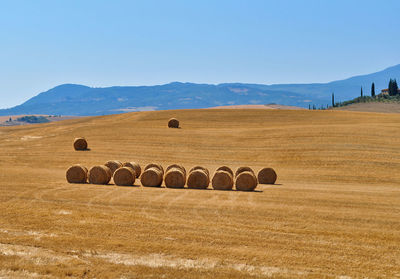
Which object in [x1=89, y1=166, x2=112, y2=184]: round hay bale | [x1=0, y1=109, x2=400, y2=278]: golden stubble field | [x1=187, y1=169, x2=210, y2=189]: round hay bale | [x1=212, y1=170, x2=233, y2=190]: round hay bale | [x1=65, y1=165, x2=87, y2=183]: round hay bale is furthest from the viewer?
[x1=65, y1=165, x2=87, y2=183]: round hay bale

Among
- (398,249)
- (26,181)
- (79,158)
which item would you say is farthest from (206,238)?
(79,158)

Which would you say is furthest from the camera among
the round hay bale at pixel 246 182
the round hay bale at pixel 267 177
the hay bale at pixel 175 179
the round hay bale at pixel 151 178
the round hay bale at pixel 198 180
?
the round hay bale at pixel 267 177

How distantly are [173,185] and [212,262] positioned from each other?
1305cm

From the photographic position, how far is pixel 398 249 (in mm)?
14555

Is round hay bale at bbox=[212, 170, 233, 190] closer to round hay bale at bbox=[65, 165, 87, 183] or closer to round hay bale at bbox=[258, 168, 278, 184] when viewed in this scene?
round hay bale at bbox=[258, 168, 278, 184]

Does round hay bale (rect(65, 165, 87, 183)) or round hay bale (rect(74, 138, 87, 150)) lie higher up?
round hay bale (rect(74, 138, 87, 150))

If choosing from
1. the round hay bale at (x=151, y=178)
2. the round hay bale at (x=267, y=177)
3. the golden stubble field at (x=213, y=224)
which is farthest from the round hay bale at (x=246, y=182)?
the round hay bale at (x=151, y=178)

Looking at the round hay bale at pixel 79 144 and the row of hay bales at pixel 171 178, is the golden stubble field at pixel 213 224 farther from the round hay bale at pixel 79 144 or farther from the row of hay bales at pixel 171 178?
the round hay bale at pixel 79 144

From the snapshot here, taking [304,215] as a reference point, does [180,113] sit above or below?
above

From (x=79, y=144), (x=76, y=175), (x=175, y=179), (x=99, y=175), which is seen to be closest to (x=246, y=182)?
(x=175, y=179)

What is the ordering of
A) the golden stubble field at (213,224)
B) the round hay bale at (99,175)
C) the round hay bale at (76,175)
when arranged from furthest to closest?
1. the round hay bale at (76,175)
2. the round hay bale at (99,175)
3. the golden stubble field at (213,224)

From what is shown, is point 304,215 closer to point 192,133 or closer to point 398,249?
point 398,249

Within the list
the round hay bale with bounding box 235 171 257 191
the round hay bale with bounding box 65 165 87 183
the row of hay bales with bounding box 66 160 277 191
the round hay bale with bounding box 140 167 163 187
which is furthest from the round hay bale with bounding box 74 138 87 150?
the round hay bale with bounding box 235 171 257 191

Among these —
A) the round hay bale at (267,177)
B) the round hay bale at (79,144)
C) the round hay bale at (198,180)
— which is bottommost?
the round hay bale at (267,177)
